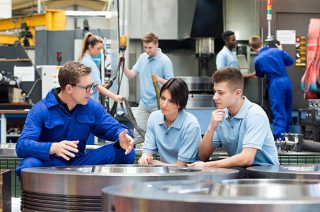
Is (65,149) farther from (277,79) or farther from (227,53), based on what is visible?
(277,79)

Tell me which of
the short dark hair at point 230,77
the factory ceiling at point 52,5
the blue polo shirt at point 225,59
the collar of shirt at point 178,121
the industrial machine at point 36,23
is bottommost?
the collar of shirt at point 178,121

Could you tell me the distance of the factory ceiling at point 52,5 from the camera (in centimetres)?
2495

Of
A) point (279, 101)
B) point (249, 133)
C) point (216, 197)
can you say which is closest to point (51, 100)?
point (249, 133)

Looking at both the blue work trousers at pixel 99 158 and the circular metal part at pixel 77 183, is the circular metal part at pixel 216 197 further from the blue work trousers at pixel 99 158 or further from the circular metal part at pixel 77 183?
the blue work trousers at pixel 99 158

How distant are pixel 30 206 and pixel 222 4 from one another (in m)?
7.86

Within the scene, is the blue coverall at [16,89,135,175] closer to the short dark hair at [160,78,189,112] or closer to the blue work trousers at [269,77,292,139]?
the short dark hair at [160,78,189,112]

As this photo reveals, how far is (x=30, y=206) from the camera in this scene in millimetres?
3785

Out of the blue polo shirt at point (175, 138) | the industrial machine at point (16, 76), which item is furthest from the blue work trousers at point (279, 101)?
the blue polo shirt at point (175, 138)

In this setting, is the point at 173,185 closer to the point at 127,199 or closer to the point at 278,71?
the point at 127,199

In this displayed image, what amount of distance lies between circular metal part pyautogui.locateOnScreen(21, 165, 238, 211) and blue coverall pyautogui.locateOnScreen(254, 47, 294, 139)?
6.51 m

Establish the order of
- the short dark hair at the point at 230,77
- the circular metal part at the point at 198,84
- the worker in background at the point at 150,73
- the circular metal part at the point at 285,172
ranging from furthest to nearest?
the circular metal part at the point at 198,84 < the worker in background at the point at 150,73 < the short dark hair at the point at 230,77 < the circular metal part at the point at 285,172

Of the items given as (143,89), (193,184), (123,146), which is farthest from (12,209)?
(143,89)

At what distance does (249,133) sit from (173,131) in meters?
0.56

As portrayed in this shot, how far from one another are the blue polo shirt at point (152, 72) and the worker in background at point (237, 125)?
3943mm
